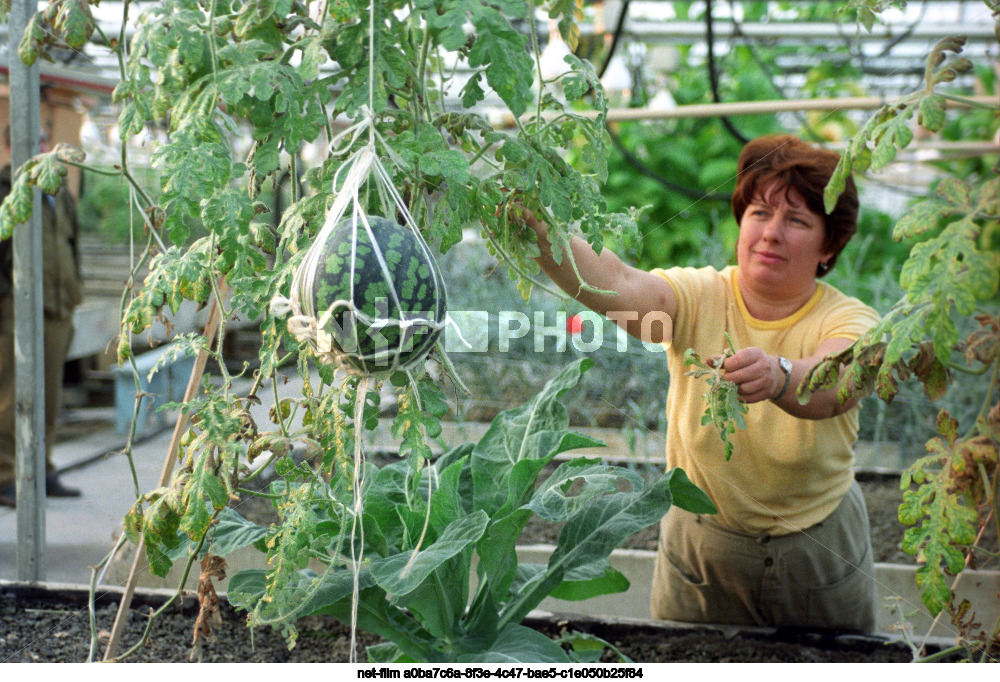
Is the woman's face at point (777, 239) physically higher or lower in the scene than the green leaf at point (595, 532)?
higher

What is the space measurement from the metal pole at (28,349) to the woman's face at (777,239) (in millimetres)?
1435

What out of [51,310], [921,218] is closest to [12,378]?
[51,310]

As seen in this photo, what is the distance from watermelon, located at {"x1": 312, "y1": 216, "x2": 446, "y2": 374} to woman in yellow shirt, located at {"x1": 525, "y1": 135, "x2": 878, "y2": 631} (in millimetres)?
447

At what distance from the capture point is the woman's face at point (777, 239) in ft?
4.74

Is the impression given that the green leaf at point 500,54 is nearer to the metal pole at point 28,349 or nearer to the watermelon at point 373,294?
the watermelon at point 373,294

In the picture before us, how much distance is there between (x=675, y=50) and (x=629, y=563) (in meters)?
3.57

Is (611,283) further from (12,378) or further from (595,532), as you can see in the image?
(12,378)

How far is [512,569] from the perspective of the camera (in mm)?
1411

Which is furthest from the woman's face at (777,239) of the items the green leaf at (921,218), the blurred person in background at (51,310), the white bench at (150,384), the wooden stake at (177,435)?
the blurred person in background at (51,310)

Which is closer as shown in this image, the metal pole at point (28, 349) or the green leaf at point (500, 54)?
the green leaf at point (500, 54)

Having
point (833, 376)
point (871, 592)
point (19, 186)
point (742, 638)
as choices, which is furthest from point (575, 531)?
point (19, 186)

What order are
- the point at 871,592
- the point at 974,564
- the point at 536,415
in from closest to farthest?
1. the point at 974,564
2. the point at 536,415
3. the point at 871,592

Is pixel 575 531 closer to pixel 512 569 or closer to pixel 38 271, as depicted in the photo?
pixel 512 569

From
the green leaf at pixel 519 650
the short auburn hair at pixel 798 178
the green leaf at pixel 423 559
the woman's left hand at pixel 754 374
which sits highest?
the short auburn hair at pixel 798 178
